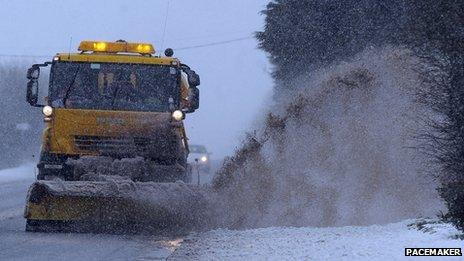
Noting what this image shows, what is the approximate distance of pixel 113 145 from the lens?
47.2 feet

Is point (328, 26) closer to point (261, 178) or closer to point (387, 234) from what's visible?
point (261, 178)

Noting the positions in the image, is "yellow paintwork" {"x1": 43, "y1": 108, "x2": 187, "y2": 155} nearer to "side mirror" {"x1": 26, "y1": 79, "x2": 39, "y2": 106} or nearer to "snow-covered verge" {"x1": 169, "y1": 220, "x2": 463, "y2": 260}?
"side mirror" {"x1": 26, "y1": 79, "x2": 39, "y2": 106}

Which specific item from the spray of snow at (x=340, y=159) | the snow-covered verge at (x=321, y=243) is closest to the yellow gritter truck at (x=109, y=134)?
the spray of snow at (x=340, y=159)

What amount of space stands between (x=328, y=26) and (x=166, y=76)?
17317mm

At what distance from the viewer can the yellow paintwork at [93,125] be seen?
561 inches

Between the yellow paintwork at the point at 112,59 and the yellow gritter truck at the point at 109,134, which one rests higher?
the yellow paintwork at the point at 112,59

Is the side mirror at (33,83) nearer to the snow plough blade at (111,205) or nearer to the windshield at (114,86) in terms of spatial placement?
the windshield at (114,86)

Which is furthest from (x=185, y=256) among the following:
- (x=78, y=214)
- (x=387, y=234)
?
(x=78, y=214)

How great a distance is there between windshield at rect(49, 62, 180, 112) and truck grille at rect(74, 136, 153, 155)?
0.52 m

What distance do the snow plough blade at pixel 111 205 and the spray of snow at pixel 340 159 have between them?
1.01 meters

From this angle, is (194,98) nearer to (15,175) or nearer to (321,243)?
(321,243)

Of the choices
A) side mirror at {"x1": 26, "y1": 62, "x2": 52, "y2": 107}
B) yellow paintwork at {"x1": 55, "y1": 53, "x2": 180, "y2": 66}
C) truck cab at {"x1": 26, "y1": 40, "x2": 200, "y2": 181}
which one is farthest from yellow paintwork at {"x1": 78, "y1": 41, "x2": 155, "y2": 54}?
side mirror at {"x1": 26, "y1": 62, "x2": 52, "y2": 107}

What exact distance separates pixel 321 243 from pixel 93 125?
16.8ft

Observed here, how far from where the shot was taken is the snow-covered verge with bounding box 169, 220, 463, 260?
9.23 meters
